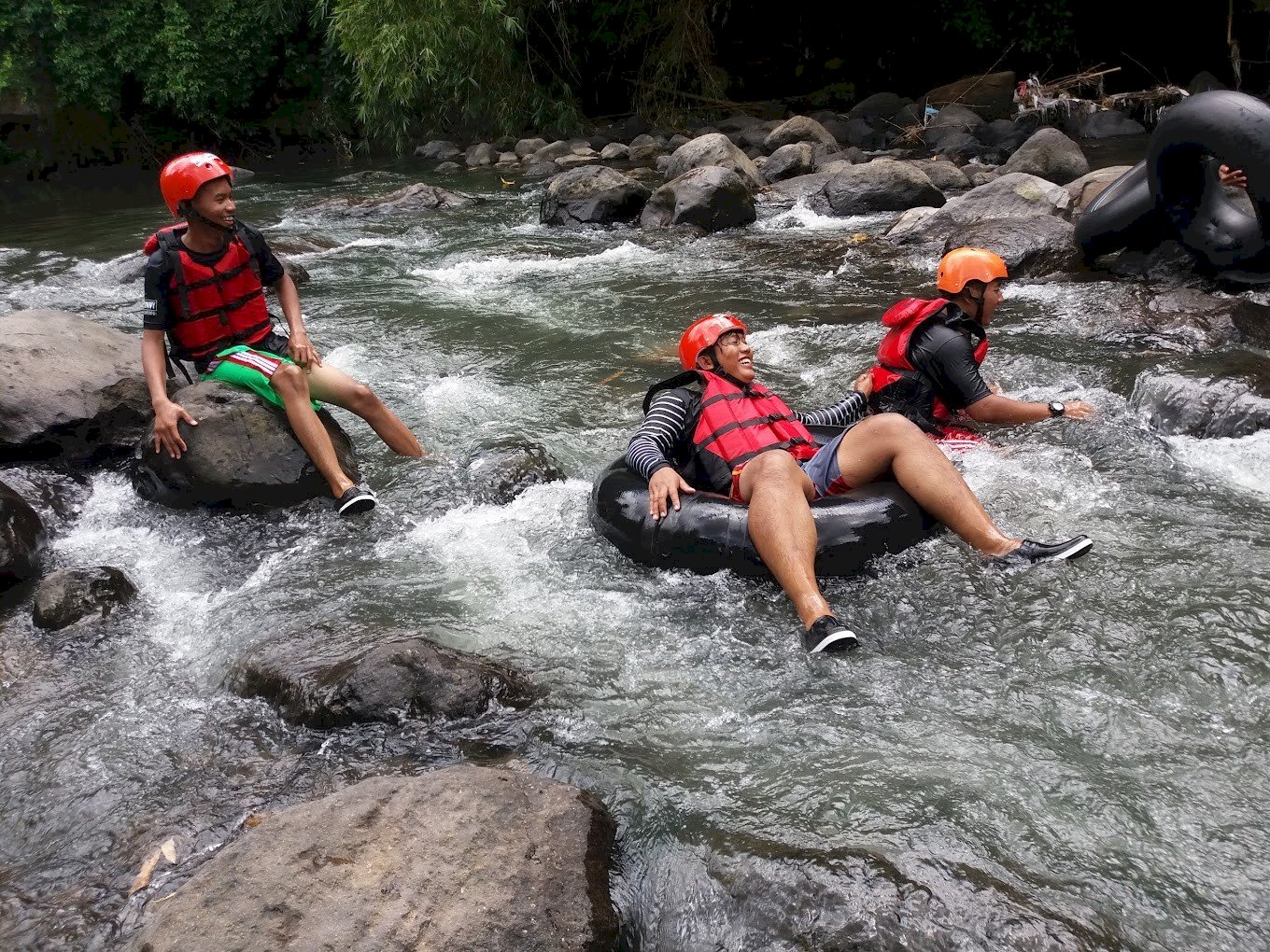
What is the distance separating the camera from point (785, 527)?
398 centimetres

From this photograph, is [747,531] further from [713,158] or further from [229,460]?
[713,158]

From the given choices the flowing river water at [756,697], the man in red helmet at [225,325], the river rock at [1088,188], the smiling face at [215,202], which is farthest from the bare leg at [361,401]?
the river rock at [1088,188]

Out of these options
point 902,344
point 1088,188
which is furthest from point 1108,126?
point 902,344

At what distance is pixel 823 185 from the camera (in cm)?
1242

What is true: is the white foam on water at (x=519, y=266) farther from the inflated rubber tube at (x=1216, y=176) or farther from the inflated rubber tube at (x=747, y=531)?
the inflated rubber tube at (x=747, y=531)

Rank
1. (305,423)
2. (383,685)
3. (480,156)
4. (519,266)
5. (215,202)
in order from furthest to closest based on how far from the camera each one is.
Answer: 1. (480,156)
2. (519,266)
3. (305,423)
4. (215,202)
5. (383,685)

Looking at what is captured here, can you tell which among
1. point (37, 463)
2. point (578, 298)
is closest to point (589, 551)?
point (37, 463)

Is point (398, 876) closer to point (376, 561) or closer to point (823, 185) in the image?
point (376, 561)

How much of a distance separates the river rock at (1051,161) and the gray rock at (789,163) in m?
2.77

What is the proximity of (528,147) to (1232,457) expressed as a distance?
15.9 meters

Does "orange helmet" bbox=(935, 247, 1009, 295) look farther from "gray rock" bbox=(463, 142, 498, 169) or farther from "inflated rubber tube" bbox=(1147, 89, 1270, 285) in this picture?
"gray rock" bbox=(463, 142, 498, 169)

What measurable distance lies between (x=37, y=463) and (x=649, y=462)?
136 inches

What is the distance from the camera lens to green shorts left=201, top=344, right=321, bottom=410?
5.34 meters

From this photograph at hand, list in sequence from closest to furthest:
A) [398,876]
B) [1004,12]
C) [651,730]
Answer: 1. [398,876]
2. [651,730]
3. [1004,12]
